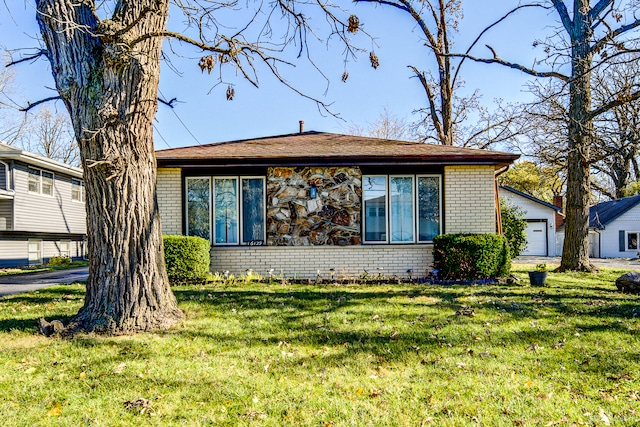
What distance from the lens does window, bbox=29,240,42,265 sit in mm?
19172

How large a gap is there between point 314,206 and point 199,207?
2.69m

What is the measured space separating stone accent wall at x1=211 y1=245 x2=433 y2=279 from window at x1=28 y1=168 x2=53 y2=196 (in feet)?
42.9

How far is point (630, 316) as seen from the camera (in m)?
6.10

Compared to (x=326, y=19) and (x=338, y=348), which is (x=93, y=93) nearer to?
(x=326, y=19)

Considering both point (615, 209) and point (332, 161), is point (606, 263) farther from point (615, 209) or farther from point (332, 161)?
point (332, 161)

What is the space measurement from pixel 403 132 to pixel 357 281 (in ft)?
66.5

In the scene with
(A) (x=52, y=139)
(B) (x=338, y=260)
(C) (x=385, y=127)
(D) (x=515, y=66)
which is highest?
(C) (x=385, y=127)

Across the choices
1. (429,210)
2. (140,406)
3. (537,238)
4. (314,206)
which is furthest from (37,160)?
(537,238)

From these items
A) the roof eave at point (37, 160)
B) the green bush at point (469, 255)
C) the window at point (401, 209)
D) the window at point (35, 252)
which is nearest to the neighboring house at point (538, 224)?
the window at point (401, 209)

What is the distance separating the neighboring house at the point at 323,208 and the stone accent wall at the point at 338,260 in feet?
0.07

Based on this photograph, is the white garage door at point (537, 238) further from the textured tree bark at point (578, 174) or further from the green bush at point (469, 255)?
the green bush at point (469, 255)

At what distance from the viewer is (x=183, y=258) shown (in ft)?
29.7

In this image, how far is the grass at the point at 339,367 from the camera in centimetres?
319

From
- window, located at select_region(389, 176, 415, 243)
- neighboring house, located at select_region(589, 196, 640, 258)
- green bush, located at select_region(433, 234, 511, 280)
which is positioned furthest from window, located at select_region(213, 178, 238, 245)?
neighboring house, located at select_region(589, 196, 640, 258)
